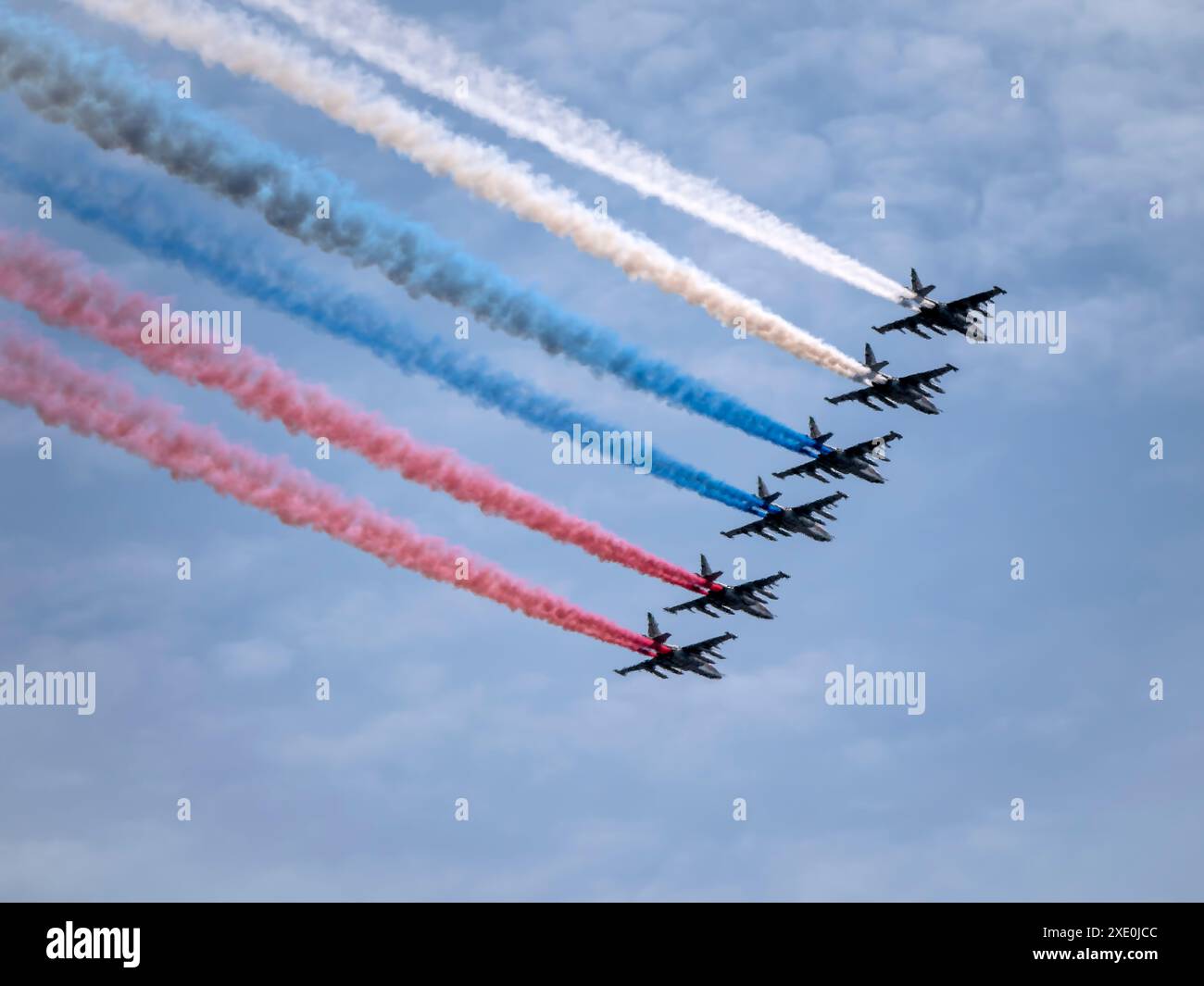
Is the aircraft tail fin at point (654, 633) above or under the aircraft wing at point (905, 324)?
under

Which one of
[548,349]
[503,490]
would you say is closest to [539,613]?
[503,490]

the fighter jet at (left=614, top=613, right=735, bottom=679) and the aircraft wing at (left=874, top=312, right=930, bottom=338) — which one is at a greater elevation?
the aircraft wing at (left=874, top=312, right=930, bottom=338)
